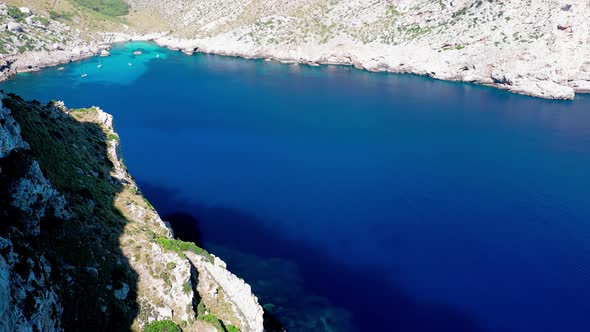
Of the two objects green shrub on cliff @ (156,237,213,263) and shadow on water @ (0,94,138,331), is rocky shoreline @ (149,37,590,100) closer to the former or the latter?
green shrub on cliff @ (156,237,213,263)

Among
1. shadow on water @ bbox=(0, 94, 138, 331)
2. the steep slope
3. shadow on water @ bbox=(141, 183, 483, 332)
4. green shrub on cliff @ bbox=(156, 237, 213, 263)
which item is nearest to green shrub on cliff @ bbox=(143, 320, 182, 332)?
shadow on water @ bbox=(0, 94, 138, 331)

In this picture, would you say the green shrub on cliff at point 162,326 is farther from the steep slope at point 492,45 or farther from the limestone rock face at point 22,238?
the steep slope at point 492,45

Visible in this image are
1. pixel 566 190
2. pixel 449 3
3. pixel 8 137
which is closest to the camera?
pixel 8 137

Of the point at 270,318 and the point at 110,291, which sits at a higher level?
the point at 110,291

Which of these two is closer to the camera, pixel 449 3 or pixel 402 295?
pixel 402 295

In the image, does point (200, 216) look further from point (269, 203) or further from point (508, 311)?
point (508, 311)

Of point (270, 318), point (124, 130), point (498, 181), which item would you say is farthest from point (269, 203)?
point (124, 130)

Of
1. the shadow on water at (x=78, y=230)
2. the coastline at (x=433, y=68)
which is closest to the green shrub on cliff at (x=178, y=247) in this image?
the shadow on water at (x=78, y=230)

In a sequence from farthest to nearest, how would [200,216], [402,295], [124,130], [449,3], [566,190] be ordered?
[449,3], [124,130], [566,190], [200,216], [402,295]
